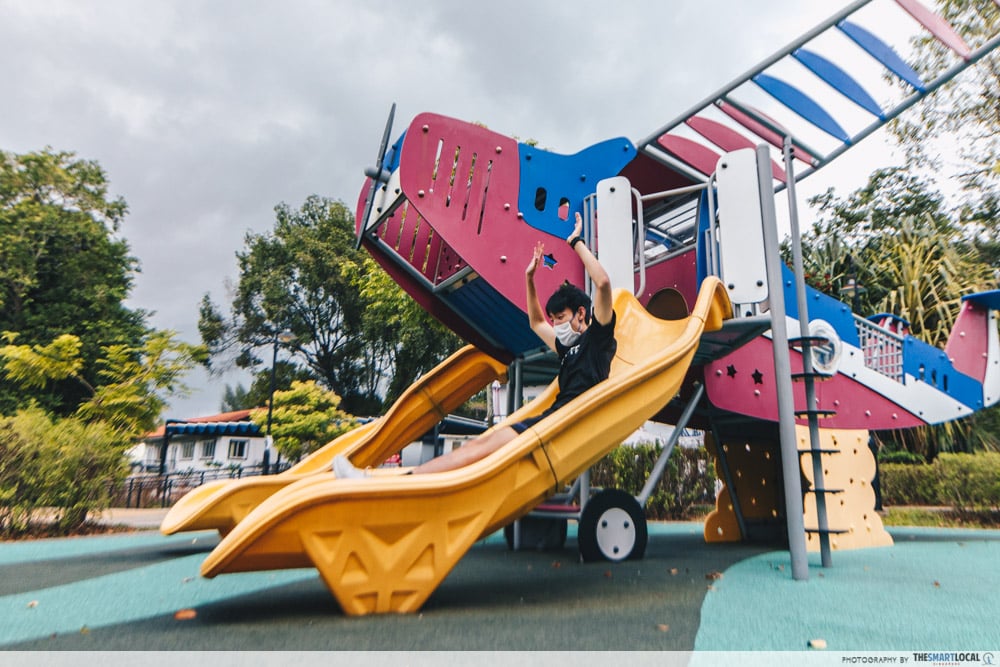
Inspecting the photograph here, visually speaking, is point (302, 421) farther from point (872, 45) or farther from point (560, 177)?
point (872, 45)

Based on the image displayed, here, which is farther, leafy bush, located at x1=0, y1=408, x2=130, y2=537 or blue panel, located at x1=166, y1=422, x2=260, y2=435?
blue panel, located at x1=166, y1=422, x2=260, y2=435

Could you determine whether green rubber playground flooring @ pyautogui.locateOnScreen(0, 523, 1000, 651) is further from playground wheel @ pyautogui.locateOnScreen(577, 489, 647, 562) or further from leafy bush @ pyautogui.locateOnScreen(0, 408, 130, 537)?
leafy bush @ pyautogui.locateOnScreen(0, 408, 130, 537)

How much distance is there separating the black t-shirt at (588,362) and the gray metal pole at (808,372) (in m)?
1.92

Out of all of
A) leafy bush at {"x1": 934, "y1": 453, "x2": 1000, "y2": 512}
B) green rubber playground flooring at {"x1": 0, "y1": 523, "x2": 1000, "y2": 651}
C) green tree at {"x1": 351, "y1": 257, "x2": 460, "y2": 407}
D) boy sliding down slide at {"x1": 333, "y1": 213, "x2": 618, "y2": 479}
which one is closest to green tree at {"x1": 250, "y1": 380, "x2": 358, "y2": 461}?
green tree at {"x1": 351, "y1": 257, "x2": 460, "y2": 407}

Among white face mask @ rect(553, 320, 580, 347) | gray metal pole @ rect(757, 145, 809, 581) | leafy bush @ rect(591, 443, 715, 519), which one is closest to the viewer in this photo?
white face mask @ rect(553, 320, 580, 347)

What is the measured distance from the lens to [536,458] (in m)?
3.45

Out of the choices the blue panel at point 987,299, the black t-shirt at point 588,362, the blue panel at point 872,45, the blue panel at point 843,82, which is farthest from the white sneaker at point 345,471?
the blue panel at point 987,299

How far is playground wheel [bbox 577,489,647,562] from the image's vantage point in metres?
5.06

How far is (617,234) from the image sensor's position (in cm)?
509

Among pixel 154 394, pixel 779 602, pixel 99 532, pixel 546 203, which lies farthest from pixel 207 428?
pixel 779 602

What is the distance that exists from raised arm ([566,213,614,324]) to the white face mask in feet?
0.68

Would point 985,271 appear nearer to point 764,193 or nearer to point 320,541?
point 764,193

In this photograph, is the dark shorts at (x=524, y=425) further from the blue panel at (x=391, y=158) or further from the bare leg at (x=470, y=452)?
the blue panel at (x=391, y=158)

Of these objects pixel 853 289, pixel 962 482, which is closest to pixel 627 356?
pixel 962 482
